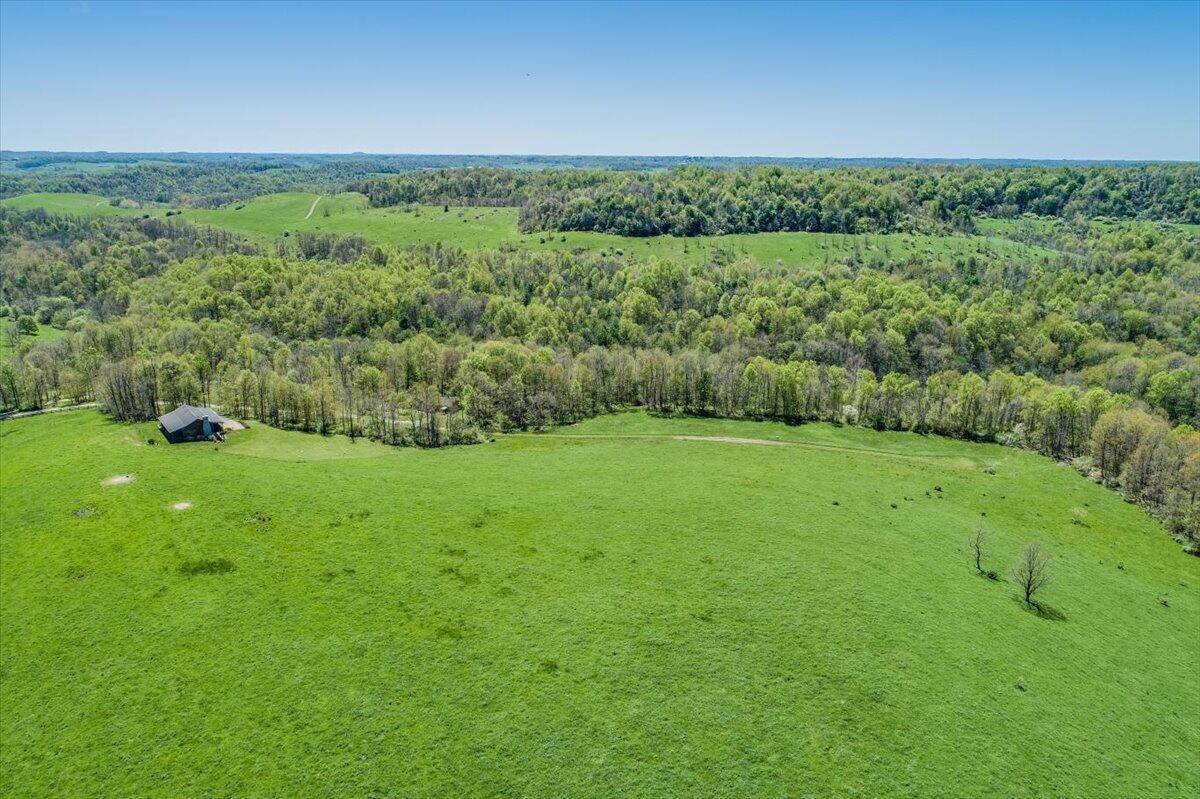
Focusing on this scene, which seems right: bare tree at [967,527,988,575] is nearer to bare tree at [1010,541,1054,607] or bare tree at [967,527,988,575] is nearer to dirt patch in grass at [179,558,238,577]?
bare tree at [1010,541,1054,607]

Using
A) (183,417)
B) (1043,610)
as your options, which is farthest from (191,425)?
(1043,610)

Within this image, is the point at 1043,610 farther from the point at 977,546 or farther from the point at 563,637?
the point at 563,637

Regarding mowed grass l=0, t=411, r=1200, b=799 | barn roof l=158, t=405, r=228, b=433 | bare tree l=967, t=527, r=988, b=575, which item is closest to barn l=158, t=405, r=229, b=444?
barn roof l=158, t=405, r=228, b=433

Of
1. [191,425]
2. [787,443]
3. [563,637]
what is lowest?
[787,443]

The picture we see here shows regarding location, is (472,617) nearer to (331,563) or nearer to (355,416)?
(331,563)

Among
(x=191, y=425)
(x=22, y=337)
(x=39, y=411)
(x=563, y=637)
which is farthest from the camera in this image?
(x=22, y=337)

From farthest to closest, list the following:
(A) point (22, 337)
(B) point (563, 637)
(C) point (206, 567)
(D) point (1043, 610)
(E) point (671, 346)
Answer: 1. (A) point (22, 337)
2. (E) point (671, 346)
3. (D) point (1043, 610)
4. (C) point (206, 567)
5. (B) point (563, 637)

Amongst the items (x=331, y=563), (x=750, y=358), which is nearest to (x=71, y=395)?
(x=331, y=563)
